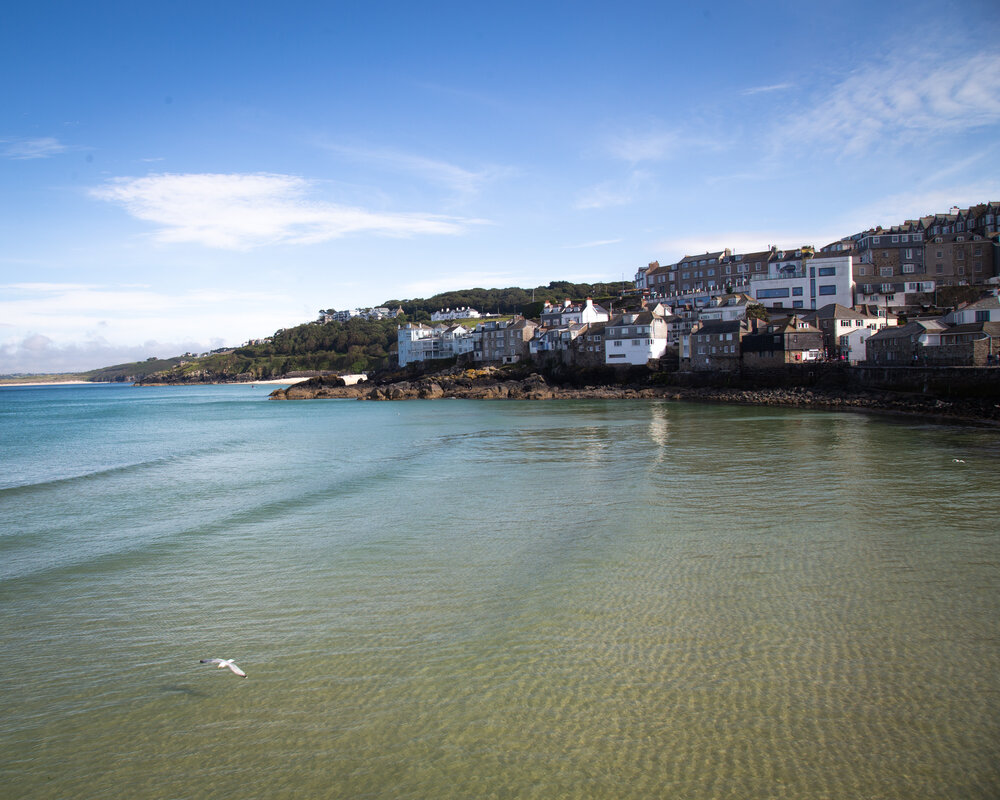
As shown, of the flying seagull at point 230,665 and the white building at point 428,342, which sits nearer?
the flying seagull at point 230,665

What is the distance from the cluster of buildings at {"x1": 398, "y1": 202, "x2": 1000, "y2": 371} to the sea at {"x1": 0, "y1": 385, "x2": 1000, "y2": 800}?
29.0m

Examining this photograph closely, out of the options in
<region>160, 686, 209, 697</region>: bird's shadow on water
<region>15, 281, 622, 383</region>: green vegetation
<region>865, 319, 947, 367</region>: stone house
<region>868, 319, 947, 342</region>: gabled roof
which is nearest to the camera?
<region>160, 686, 209, 697</region>: bird's shadow on water

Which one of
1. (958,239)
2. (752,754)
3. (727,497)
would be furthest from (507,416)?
(958,239)

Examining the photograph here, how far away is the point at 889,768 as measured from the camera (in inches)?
180

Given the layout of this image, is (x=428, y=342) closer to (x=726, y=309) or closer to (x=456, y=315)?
(x=456, y=315)

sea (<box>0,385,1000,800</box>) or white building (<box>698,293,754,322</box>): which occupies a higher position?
white building (<box>698,293,754,322</box>)

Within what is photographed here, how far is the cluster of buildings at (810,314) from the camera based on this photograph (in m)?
38.6

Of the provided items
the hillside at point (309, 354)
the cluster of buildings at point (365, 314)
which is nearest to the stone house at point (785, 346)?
the hillside at point (309, 354)

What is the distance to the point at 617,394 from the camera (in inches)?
1973

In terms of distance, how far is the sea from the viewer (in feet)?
15.5

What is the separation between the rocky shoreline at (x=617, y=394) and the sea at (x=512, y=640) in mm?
17577

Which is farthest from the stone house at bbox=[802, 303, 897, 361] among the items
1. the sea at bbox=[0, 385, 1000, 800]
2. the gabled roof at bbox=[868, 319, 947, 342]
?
the sea at bbox=[0, 385, 1000, 800]

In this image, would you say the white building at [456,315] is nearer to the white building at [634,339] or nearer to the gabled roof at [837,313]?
the white building at [634,339]

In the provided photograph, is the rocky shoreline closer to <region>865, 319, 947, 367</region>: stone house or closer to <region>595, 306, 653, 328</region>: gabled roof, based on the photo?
<region>865, 319, 947, 367</region>: stone house
